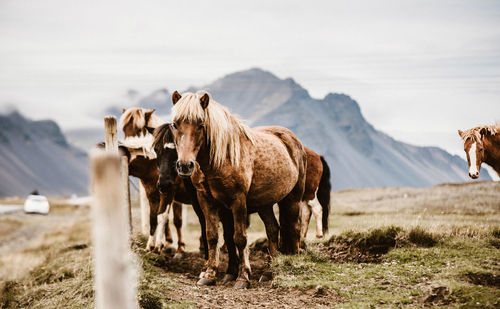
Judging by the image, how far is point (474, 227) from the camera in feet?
30.2

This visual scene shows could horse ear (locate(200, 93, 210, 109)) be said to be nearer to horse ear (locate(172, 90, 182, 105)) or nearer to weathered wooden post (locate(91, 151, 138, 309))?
horse ear (locate(172, 90, 182, 105))

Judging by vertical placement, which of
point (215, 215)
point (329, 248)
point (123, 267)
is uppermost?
point (123, 267)

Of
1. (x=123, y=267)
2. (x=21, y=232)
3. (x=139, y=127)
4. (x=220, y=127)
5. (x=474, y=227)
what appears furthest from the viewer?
(x=21, y=232)

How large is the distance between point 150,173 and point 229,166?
3.98m

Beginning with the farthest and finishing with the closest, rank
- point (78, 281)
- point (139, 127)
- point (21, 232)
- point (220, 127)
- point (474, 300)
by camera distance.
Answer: point (21, 232), point (139, 127), point (78, 281), point (220, 127), point (474, 300)

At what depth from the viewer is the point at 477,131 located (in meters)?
9.50

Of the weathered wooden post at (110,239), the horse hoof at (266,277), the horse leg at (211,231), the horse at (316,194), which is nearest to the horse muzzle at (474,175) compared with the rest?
the horse at (316,194)

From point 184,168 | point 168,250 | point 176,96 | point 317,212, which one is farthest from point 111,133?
point 317,212

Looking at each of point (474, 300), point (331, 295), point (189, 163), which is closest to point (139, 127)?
point (189, 163)

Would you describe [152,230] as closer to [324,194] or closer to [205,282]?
[205,282]

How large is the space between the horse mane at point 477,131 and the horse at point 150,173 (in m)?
6.18

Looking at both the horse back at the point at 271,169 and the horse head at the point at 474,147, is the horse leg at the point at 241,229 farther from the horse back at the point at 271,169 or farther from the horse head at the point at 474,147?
the horse head at the point at 474,147

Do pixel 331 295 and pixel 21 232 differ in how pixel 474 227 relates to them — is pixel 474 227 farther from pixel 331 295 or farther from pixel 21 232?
pixel 21 232

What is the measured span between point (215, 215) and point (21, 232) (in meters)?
32.7
